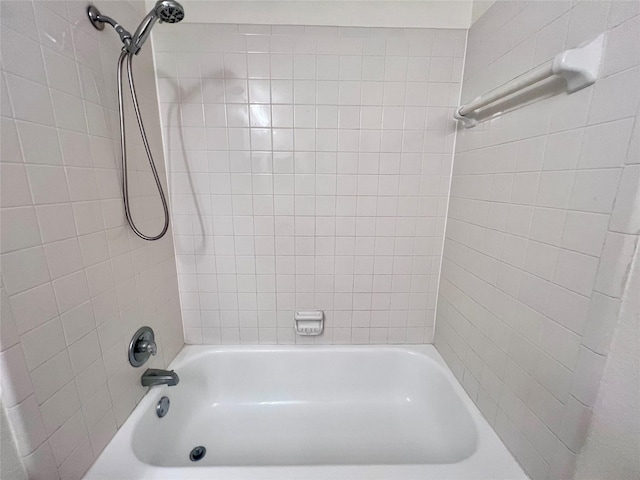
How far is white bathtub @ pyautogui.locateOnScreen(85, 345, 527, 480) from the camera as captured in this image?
0.81m

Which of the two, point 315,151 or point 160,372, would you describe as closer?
point 160,372

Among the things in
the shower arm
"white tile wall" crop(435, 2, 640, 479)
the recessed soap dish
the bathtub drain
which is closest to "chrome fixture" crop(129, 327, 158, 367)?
the bathtub drain

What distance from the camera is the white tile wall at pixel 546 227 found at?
57 centimetres

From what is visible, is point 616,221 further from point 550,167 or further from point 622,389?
point 622,389

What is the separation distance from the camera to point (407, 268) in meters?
1.38

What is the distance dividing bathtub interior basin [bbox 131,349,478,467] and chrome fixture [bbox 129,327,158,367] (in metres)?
0.21

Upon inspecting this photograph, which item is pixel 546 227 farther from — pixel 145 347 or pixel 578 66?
pixel 145 347

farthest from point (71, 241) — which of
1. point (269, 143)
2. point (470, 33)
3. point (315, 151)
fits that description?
point (470, 33)

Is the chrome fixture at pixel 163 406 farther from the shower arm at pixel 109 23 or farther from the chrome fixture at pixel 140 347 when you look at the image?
the shower arm at pixel 109 23

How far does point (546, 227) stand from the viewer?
73 cm

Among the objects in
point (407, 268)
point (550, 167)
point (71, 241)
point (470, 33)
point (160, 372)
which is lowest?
point (160, 372)

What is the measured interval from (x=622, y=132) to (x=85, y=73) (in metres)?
1.43

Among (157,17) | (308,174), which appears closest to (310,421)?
(308,174)

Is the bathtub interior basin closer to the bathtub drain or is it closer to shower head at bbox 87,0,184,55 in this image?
the bathtub drain
